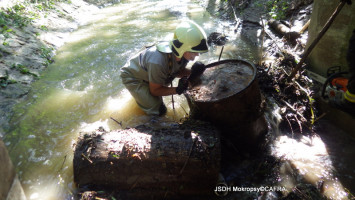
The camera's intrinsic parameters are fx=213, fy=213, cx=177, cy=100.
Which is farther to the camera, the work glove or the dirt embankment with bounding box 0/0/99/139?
the dirt embankment with bounding box 0/0/99/139

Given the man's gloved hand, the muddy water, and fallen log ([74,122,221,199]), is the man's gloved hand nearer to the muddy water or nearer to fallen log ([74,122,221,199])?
fallen log ([74,122,221,199])

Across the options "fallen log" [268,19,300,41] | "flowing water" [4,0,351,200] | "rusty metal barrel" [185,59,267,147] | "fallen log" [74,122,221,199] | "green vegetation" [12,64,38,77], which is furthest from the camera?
"fallen log" [268,19,300,41]

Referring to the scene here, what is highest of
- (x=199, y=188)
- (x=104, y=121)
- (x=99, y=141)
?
(x=99, y=141)

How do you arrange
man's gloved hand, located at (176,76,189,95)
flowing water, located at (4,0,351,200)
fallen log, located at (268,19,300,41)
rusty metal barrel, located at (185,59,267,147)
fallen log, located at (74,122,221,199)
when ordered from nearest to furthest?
1. fallen log, located at (74,122,221,199)
2. rusty metal barrel, located at (185,59,267,147)
3. man's gloved hand, located at (176,76,189,95)
4. flowing water, located at (4,0,351,200)
5. fallen log, located at (268,19,300,41)

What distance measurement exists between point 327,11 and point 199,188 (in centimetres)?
377

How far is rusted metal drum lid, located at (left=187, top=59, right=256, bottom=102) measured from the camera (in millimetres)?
2604

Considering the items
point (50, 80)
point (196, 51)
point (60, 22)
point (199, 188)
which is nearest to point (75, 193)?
point (199, 188)

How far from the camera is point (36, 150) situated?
3598 millimetres

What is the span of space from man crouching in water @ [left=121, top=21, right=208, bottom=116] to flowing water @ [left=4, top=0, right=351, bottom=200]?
46 centimetres

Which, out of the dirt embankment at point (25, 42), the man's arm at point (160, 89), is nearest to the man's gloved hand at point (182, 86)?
the man's arm at point (160, 89)

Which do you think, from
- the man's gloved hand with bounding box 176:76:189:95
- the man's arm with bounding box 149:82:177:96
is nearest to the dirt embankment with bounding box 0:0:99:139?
the man's arm with bounding box 149:82:177:96

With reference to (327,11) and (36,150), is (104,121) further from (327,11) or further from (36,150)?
(327,11)

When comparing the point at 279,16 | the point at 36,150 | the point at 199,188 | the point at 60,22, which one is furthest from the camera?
the point at 60,22

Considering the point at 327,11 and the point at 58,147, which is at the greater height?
the point at 327,11
